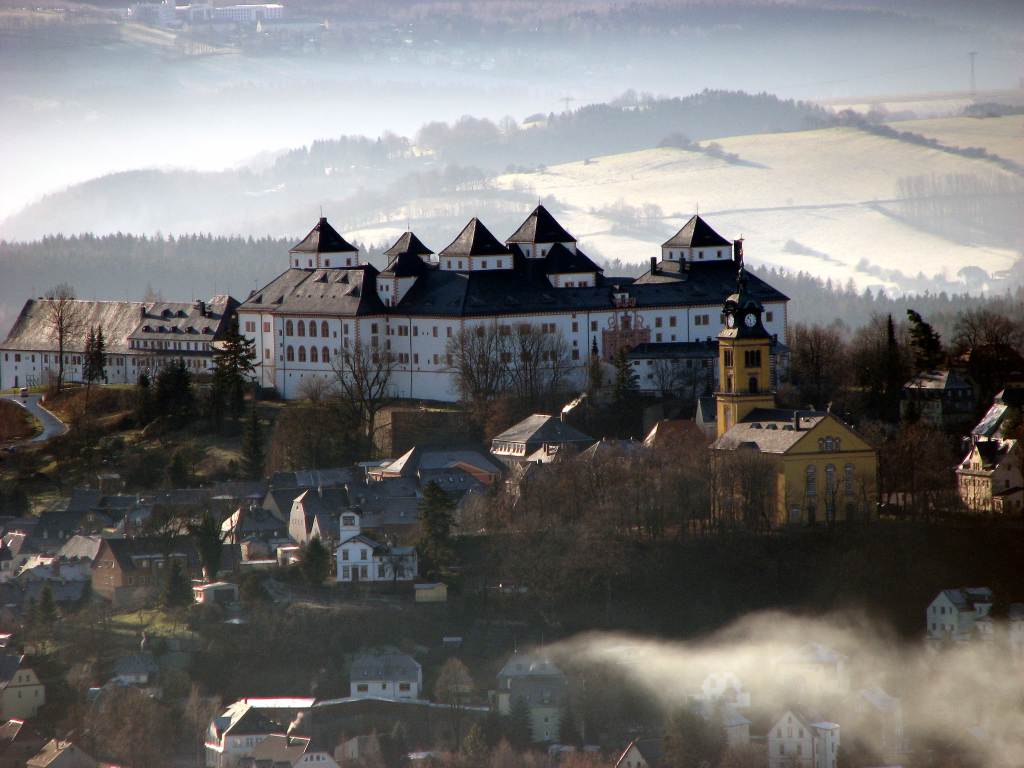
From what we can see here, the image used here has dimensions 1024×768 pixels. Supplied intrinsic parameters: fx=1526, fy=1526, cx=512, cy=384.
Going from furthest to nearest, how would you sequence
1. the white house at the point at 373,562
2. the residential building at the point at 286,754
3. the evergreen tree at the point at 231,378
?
the evergreen tree at the point at 231,378
the white house at the point at 373,562
the residential building at the point at 286,754

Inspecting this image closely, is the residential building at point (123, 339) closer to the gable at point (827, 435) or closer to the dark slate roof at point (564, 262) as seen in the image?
the dark slate roof at point (564, 262)

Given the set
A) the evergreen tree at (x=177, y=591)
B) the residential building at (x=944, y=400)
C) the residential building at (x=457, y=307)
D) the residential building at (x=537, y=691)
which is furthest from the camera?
the residential building at (x=457, y=307)

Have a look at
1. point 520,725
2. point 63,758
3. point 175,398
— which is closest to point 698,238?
point 175,398

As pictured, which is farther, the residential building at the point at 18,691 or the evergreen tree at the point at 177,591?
the evergreen tree at the point at 177,591

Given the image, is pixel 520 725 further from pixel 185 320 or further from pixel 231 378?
pixel 185 320

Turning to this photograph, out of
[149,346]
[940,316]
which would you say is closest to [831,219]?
[940,316]

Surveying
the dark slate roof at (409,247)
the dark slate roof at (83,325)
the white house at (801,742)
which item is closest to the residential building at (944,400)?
the white house at (801,742)

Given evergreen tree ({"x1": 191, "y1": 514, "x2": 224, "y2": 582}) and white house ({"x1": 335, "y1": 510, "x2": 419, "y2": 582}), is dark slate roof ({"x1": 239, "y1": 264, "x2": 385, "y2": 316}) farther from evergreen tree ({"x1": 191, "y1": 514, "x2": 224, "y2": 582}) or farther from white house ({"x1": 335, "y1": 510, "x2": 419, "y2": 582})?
white house ({"x1": 335, "y1": 510, "x2": 419, "y2": 582})
